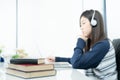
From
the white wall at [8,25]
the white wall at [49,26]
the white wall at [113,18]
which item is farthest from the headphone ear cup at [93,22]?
the white wall at [8,25]

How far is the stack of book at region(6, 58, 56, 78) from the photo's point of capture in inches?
37.5

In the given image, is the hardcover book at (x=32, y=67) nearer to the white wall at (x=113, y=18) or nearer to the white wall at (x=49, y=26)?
the white wall at (x=113, y=18)

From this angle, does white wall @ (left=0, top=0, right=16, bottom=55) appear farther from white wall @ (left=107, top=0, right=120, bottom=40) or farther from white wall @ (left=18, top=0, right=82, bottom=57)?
white wall @ (left=107, top=0, right=120, bottom=40)

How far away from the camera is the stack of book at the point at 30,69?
952 millimetres

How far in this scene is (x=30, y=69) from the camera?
3.13 ft

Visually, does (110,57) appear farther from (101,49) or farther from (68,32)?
(68,32)

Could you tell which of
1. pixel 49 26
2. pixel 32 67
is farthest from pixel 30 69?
pixel 49 26

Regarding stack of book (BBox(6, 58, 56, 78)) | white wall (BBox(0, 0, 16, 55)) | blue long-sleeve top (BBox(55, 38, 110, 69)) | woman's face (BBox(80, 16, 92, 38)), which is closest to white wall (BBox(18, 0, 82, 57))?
white wall (BBox(0, 0, 16, 55))

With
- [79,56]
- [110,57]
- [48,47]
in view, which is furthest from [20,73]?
[48,47]

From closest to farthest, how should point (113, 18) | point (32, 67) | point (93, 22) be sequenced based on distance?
1. point (32, 67)
2. point (93, 22)
3. point (113, 18)

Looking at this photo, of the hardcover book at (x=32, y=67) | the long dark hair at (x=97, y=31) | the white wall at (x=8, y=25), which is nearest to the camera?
the hardcover book at (x=32, y=67)

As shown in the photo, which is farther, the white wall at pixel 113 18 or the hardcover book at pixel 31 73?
the white wall at pixel 113 18

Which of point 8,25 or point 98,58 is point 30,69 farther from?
point 8,25

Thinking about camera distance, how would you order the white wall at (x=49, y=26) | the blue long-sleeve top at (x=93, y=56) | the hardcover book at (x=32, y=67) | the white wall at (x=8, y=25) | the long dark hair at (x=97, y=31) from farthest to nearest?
the white wall at (x=8, y=25) < the white wall at (x=49, y=26) < the long dark hair at (x=97, y=31) < the blue long-sleeve top at (x=93, y=56) < the hardcover book at (x=32, y=67)
